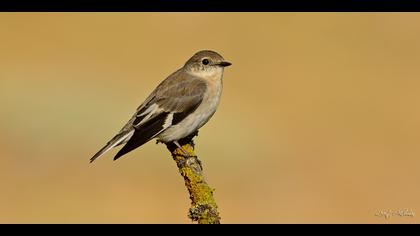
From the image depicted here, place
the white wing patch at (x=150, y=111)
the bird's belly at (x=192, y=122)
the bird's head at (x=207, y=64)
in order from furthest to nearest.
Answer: the bird's head at (x=207, y=64)
the white wing patch at (x=150, y=111)
the bird's belly at (x=192, y=122)

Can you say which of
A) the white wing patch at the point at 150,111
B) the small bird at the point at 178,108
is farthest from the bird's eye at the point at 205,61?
the white wing patch at the point at 150,111

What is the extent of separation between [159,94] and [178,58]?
12.7 metres

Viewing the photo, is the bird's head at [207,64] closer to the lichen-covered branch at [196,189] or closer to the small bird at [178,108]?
the small bird at [178,108]

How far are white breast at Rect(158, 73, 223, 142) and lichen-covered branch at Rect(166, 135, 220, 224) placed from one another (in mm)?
152

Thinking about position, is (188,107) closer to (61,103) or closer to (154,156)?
(154,156)

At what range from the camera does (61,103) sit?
1909 cm

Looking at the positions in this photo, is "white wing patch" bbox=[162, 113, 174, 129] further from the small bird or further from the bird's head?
the bird's head

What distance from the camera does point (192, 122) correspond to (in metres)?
9.35

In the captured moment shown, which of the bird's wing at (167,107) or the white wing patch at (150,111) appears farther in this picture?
the white wing patch at (150,111)

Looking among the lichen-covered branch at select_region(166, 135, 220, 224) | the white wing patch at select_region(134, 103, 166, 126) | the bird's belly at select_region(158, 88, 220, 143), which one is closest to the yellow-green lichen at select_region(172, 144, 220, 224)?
the lichen-covered branch at select_region(166, 135, 220, 224)

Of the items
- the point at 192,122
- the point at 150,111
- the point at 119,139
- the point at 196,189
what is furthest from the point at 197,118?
the point at 196,189

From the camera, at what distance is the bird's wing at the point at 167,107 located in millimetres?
9227

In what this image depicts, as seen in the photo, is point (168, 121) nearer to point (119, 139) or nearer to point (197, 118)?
point (197, 118)

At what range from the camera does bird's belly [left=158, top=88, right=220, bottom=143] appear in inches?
362
